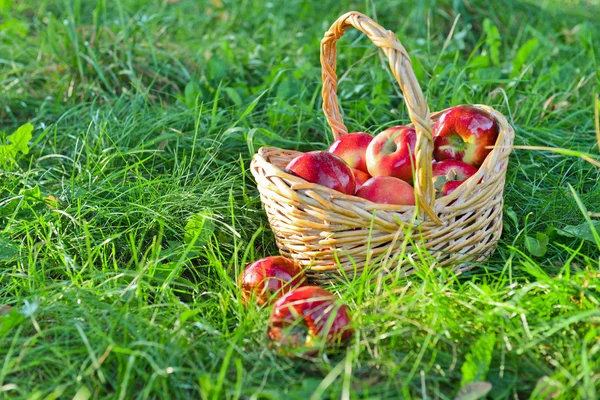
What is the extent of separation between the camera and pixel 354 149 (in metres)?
2.20

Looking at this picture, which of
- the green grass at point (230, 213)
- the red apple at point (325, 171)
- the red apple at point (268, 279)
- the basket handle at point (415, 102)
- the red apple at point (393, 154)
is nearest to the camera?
the green grass at point (230, 213)

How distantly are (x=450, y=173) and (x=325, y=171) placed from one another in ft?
1.22

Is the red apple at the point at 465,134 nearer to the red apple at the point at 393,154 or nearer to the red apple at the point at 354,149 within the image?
the red apple at the point at 393,154

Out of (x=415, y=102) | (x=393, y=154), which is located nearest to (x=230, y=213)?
(x=393, y=154)

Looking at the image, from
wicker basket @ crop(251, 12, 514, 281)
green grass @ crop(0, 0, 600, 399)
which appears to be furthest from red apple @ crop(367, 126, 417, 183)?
green grass @ crop(0, 0, 600, 399)

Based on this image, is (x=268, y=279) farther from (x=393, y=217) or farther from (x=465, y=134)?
(x=465, y=134)

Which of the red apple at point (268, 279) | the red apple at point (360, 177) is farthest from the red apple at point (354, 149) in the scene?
the red apple at point (268, 279)

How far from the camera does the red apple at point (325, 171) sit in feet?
6.36

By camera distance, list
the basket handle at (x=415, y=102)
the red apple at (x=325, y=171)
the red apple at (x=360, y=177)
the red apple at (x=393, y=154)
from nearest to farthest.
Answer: the basket handle at (x=415, y=102) < the red apple at (x=325, y=171) < the red apple at (x=393, y=154) < the red apple at (x=360, y=177)

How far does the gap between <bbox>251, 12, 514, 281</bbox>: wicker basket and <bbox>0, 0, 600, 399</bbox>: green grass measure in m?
0.08

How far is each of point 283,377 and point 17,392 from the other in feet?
1.85

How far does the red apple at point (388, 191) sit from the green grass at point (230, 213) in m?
0.21

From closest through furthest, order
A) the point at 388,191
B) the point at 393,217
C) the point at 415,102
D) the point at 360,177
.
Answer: the point at 415,102
the point at 393,217
the point at 388,191
the point at 360,177

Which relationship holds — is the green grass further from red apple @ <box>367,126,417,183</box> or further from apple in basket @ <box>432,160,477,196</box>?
red apple @ <box>367,126,417,183</box>
